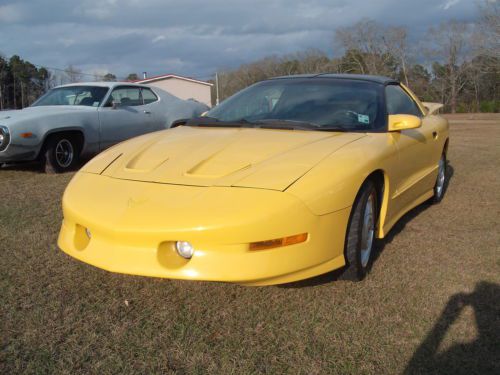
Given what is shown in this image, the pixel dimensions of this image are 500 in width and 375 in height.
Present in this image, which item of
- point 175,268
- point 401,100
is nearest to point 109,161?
point 175,268

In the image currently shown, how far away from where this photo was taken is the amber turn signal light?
88.0 inches

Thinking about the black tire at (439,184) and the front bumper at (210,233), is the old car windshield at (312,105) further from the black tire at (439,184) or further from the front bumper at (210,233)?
the black tire at (439,184)

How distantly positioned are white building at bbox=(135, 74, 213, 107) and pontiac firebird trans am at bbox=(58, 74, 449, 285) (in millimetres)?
40761

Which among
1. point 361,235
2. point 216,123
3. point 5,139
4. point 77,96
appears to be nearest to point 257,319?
point 361,235

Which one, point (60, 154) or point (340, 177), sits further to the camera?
point (60, 154)

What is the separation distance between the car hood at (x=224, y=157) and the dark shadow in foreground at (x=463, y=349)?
998mm

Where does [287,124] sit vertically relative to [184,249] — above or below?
above

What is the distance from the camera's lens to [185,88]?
1781 inches

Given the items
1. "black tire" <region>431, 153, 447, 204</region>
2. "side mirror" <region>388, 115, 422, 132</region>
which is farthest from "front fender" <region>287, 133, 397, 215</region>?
"black tire" <region>431, 153, 447, 204</region>

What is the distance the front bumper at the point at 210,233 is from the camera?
2.20 metres

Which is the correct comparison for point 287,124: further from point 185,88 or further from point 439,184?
point 185,88

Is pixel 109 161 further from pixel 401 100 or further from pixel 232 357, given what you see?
pixel 401 100

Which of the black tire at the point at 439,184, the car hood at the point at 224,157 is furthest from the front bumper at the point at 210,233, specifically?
the black tire at the point at 439,184

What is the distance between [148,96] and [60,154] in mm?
2070
